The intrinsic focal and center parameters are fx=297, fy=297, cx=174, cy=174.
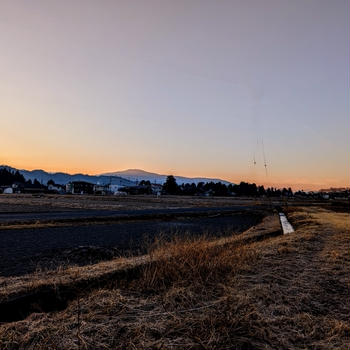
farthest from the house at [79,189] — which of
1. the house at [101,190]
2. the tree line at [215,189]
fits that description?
the tree line at [215,189]

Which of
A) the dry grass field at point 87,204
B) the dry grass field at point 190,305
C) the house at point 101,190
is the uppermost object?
the house at point 101,190

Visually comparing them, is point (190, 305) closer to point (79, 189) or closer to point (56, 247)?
point (56, 247)

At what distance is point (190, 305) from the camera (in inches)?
155

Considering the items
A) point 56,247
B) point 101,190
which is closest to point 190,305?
point 56,247

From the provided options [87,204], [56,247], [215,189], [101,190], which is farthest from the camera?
[215,189]

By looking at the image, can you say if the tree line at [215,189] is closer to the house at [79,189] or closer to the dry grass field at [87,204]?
the house at [79,189]

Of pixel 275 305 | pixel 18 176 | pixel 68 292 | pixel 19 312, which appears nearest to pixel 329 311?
pixel 275 305

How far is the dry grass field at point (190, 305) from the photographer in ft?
9.91

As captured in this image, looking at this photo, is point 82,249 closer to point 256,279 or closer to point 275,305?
point 256,279

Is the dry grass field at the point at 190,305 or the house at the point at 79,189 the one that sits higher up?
the house at the point at 79,189

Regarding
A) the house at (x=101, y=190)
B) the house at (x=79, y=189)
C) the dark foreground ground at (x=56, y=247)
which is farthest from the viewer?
the house at (x=79, y=189)

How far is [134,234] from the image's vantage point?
557 inches

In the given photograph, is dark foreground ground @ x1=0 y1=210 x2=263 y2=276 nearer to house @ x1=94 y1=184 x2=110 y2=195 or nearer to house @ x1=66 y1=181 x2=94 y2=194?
house @ x1=94 y1=184 x2=110 y2=195

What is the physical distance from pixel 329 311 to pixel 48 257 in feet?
24.5
